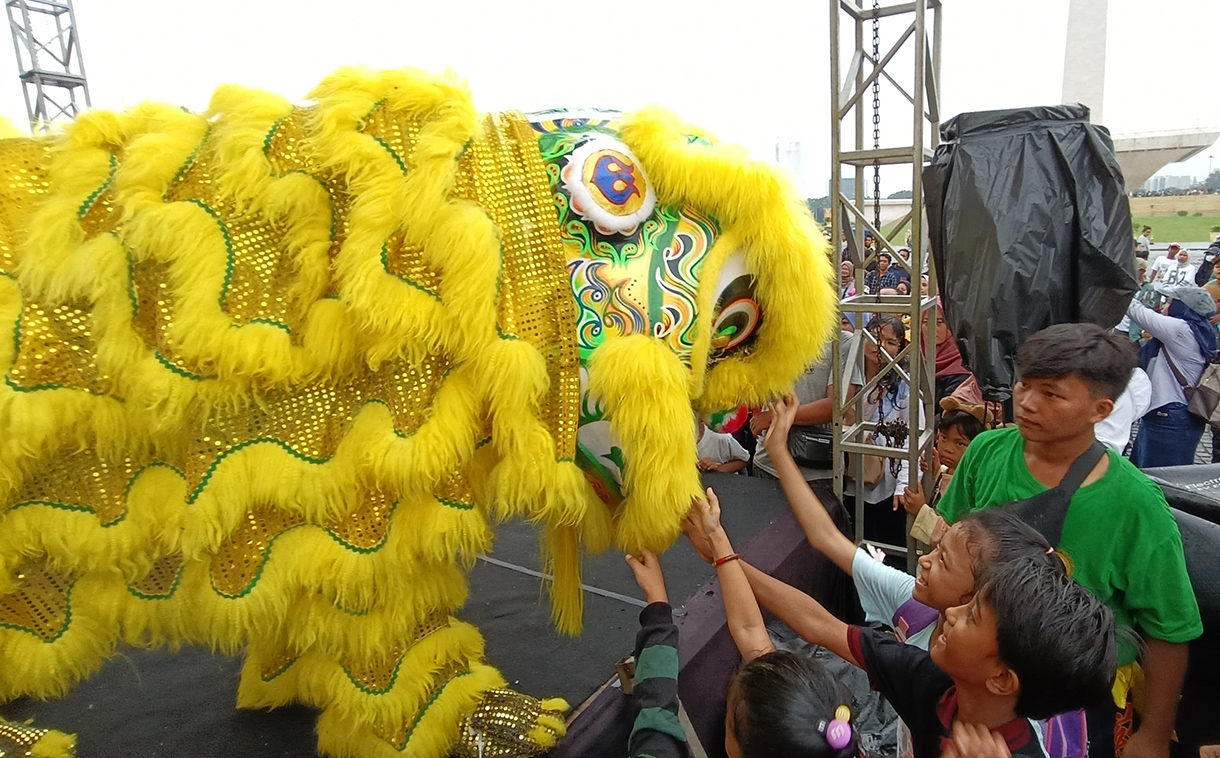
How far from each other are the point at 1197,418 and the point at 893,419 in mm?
1368

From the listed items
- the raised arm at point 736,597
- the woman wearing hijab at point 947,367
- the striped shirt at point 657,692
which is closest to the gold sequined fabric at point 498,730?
the striped shirt at point 657,692

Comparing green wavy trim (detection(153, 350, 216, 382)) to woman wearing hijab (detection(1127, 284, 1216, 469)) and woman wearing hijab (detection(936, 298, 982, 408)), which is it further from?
woman wearing hijab (detection(1127, 284, 1216, 469))

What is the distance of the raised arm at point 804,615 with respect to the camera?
1368mm

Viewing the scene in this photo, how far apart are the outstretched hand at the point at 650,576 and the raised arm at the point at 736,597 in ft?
0.37

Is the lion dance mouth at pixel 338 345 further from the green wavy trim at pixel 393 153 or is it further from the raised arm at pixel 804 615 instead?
the raised arm at pixel 804 615

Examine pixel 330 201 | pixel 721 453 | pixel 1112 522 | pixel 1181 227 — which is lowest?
pixel 1181 227

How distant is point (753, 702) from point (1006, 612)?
35cm

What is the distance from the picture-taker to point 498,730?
137 cm

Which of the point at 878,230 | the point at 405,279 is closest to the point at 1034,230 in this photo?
the point at 878,230

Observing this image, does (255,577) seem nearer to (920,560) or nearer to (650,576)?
(650,576)

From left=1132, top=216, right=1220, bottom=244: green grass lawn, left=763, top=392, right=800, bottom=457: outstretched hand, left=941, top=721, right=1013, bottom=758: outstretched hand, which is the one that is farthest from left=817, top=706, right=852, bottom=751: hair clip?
left=1132, top=216, right=1220, bottom=244: green grass lawn

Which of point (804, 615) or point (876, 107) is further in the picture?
point (876, 107)

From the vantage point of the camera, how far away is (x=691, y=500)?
1.17 metres

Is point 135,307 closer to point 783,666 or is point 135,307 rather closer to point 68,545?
point 68,545
